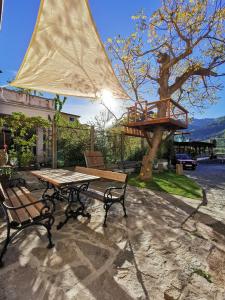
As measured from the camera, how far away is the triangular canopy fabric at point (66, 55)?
3.35 m

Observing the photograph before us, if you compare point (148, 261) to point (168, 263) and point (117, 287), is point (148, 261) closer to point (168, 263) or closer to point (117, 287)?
point (168, 263)

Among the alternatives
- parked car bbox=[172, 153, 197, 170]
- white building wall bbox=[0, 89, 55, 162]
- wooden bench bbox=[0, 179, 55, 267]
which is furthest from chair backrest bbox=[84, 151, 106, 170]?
parked car bbox=[172, 153, 197, 170]

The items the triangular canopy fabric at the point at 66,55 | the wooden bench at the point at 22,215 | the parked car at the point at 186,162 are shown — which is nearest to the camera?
the wooden bench at the point at 22,215

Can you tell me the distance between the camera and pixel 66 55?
4164mm

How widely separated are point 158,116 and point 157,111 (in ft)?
0.95

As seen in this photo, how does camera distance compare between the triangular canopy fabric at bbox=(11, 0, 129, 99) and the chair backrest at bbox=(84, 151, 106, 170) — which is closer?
the triangular canopy fabric at bbox=(11, 0, 129, 99)

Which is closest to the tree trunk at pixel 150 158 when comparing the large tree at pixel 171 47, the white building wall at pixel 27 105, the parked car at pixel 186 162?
the large tree at pixel 171 47

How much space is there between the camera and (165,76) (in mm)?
10086

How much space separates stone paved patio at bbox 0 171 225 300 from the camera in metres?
2.02

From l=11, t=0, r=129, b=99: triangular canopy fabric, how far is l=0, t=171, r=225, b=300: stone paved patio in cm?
360

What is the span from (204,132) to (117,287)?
6997 inches

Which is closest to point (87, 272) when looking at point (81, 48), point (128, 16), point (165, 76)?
point (81, 48)

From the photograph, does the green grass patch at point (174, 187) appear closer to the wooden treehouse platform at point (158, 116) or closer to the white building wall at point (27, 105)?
the wooden treehouse platform at point (158, 116)

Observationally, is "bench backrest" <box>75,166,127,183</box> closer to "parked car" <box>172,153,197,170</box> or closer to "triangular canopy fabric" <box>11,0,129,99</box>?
"triangular canopy fabric" <box>11,0,129,99</box>
